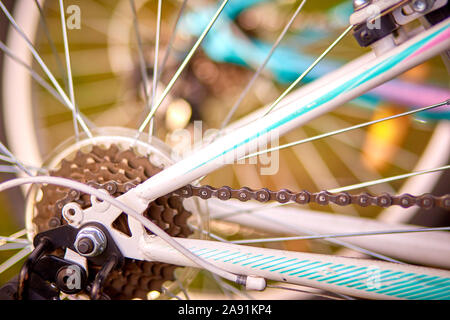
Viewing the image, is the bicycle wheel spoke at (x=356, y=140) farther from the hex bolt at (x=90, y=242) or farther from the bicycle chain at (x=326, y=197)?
the hex bolt at (x=90, y=242)

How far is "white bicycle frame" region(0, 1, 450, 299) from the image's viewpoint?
0.51 meters

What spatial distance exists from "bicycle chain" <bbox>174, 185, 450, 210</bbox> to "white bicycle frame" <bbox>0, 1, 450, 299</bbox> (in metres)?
0.06

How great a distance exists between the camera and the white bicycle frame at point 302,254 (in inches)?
20.1

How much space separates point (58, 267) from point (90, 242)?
76 millimetres

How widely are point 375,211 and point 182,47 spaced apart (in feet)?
2.81

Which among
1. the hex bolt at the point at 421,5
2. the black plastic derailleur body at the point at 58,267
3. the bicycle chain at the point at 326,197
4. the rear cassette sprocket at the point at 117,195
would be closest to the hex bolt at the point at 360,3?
the hex bolt at the point at 421,5

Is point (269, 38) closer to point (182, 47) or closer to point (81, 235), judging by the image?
point (182, 47)

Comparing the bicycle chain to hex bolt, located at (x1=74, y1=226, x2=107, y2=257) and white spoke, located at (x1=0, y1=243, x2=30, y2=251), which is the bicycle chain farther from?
white spoke, located at (x1=0, y1=243, x2=30, y2=251)

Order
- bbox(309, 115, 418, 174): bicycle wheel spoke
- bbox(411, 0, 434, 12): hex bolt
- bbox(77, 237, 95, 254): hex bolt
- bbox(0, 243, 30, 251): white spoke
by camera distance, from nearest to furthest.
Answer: bbox(411, 0, 434, 12): hex bolt < bbox(77, 237, 95, 254): hex bolt < bbox(0, 243, 30, 251): white spoke < bbox(309, 115, 418, 174): bicycle wheel spoke

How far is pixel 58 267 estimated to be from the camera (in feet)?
2.08

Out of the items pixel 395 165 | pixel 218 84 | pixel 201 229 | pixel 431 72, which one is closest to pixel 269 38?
pixel 218 84

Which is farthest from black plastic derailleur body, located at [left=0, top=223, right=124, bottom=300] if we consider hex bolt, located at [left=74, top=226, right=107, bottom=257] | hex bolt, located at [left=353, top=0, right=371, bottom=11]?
hex bolt, located at [left=353, top=0, right=371, bottom=11]

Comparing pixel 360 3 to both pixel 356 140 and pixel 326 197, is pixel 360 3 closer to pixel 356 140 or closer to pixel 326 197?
pixel 326 197
